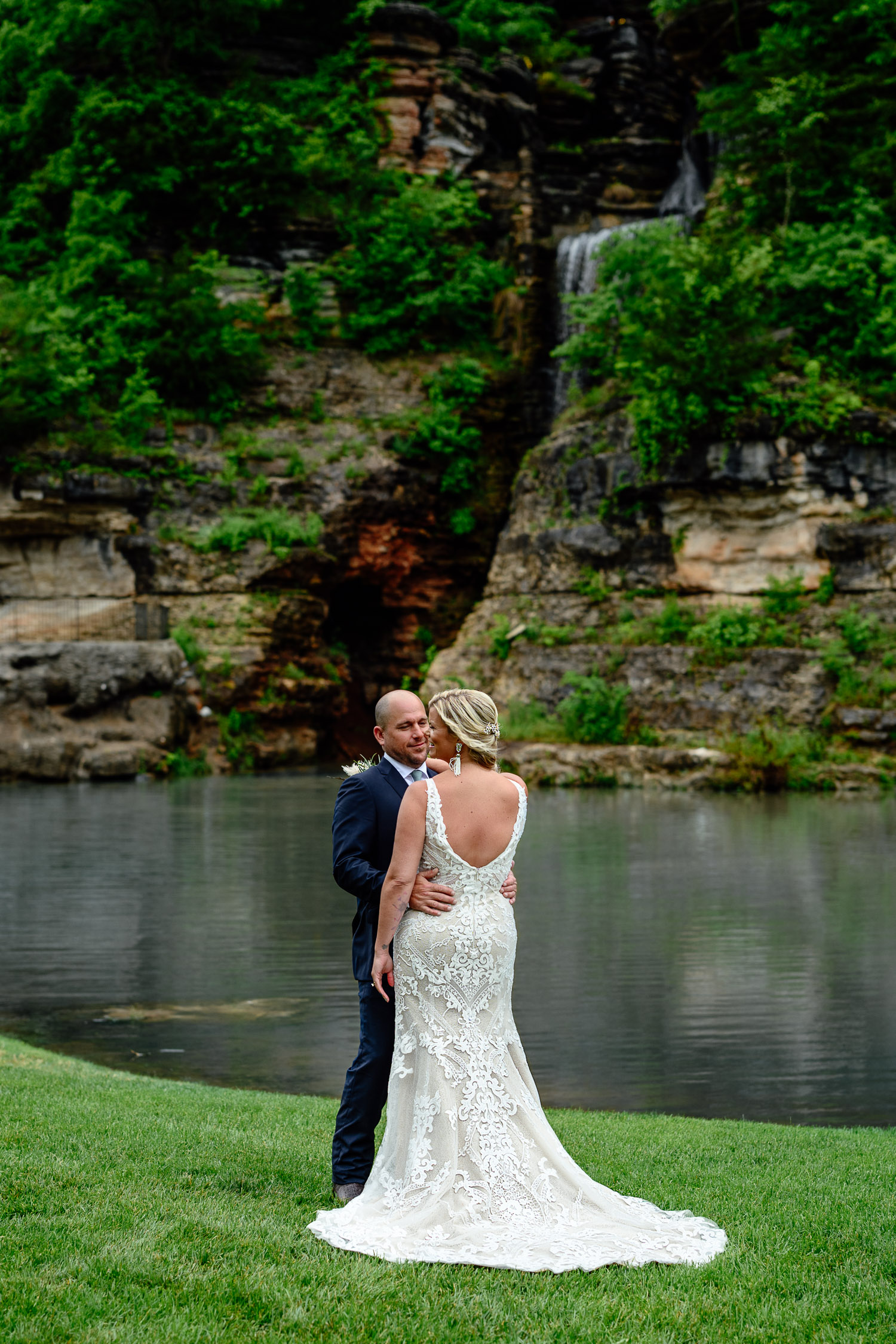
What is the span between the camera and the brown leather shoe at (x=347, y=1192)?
480 cm

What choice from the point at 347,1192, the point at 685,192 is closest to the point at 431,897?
the point at 347,1192

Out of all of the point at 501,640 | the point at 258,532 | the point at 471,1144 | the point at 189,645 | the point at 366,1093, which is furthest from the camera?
the point at 258,532

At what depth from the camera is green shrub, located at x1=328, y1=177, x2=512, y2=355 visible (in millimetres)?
35938

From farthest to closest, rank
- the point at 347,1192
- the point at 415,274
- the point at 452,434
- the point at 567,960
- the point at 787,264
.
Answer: the point at 415,274 → the point at 452,434 → the point at 787,264 → the point at 567,960 → the point at 347,1192

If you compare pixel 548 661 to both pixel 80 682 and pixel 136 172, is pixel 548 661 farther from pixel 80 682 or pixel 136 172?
pixel 136 172

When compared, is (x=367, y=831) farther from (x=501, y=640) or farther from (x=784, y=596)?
(x=501, y=640)

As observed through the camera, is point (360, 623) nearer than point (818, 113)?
No

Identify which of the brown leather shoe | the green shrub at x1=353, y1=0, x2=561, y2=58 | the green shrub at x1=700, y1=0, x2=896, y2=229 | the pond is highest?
the green shrub at x1=353, y1=0, x2=561, y2=58

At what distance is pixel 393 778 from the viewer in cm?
516

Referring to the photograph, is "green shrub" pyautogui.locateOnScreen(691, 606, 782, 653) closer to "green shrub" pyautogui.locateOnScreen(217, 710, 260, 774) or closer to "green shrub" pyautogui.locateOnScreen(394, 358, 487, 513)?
"green shrub" pyautogui.locateOnScreen(394, 358, 487, 513)

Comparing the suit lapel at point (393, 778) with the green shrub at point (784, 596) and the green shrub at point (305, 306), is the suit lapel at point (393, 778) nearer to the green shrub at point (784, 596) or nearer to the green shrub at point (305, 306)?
the green shrub at point (784, 596)

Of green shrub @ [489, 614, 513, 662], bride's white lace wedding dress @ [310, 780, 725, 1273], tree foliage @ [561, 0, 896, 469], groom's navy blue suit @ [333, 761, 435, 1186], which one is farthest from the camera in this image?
green shrub @ [489, 614, 513, 662]

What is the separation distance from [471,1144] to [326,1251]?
64 centimetres

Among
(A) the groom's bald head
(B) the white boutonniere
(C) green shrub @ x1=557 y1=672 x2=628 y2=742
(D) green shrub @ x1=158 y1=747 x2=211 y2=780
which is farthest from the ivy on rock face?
(A) the groom's bald head
